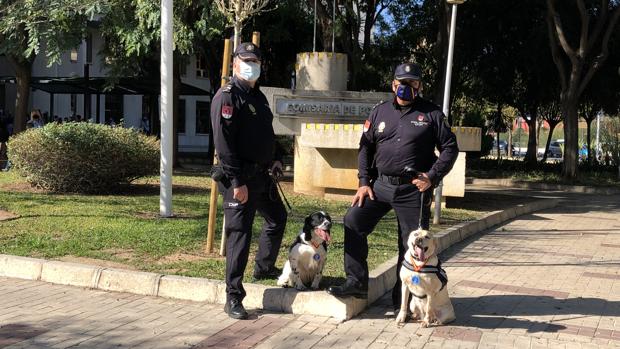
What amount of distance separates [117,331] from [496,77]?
23631 mm

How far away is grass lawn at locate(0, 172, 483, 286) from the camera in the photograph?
646cm

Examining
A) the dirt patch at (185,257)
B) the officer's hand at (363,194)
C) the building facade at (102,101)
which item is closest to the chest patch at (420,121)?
the officer's hand at (363,194)

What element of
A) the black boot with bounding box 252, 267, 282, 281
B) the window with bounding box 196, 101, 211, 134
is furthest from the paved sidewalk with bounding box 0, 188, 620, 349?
the window with bounding box 196, 101, 211, 134

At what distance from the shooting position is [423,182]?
4.67 metres

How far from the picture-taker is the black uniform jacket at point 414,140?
187 inches

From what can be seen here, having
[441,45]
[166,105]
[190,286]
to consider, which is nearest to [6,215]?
[166,105]

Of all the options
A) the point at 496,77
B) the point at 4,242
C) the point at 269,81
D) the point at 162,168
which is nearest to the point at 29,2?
the point at 162,168

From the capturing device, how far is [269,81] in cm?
2739

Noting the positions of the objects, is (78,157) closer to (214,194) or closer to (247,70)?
(214,194)

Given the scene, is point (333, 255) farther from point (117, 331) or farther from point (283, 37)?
point (283, 37)

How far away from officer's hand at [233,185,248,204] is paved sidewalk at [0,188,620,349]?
0.99 m

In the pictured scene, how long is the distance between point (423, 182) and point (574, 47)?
63.1 feet

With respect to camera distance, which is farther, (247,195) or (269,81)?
(269,81)

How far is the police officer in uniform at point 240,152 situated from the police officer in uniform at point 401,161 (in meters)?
0.81
